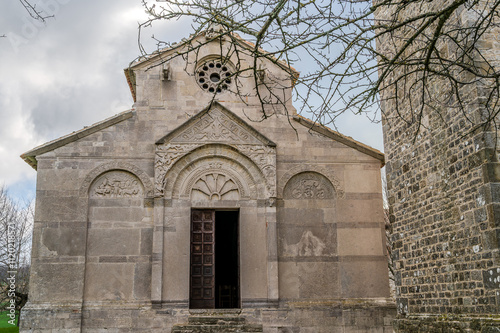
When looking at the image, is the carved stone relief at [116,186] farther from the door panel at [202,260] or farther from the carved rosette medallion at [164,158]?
the door panel at [202,260]

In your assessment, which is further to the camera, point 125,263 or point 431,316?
point 125,263

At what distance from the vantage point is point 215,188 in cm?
1379

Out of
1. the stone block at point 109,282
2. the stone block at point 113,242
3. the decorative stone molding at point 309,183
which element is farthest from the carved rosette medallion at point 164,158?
the decorative stone molding at point 309,183

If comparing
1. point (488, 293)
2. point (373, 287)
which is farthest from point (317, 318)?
point (488, 293)

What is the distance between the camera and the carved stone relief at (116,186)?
532 inches

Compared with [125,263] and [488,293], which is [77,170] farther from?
[488,293]

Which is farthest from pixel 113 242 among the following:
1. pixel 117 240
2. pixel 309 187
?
pixel 309 187

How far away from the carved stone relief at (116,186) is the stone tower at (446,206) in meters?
6.26

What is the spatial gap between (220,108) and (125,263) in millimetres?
4530

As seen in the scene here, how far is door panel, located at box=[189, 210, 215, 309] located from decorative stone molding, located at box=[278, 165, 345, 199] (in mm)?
2079

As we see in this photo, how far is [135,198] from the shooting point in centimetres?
1352

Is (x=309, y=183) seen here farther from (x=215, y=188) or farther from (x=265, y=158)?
(x=215, y=188)

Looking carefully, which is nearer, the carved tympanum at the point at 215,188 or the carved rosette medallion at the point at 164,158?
the carved rosette medallion at the point at 164,158

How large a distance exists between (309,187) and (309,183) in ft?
0.37
